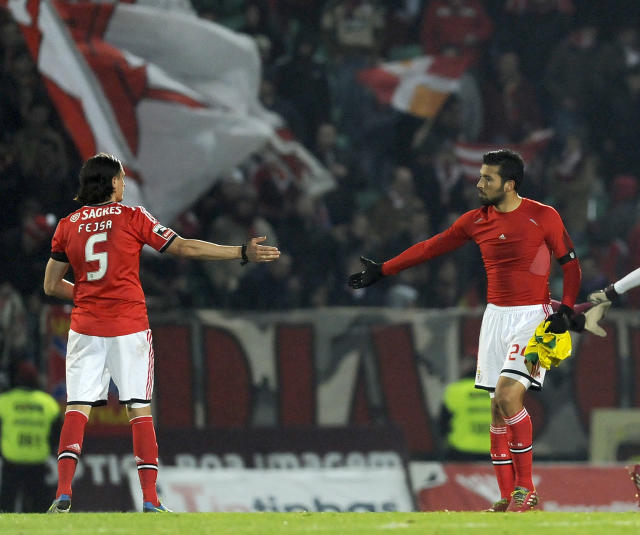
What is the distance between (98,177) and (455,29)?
10.4 m

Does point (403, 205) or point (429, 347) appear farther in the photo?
point (403, 205)

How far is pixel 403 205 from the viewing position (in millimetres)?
15875

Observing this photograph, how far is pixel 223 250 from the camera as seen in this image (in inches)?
307

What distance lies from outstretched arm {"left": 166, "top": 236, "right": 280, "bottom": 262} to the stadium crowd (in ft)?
18.9

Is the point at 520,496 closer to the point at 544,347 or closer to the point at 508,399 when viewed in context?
the point at 508,399

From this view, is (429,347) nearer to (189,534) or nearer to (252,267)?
(252,267)

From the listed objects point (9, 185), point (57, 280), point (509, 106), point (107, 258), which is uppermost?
point (509, 106)

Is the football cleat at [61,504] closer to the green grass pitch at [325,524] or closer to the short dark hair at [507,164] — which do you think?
the green grass pitch at [325,524]

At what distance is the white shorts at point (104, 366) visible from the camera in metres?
7.80

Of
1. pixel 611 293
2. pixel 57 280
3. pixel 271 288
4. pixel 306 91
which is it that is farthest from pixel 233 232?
pixel 611 293

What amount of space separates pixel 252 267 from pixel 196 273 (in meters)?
0.60

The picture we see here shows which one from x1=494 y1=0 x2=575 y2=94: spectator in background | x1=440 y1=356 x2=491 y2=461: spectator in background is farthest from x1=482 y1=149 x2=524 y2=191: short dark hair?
x1=494 y1=0 x2=575 y2=94: spectator in background

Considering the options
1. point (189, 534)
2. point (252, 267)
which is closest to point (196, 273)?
point (252, 267)

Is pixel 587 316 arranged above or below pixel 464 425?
above
